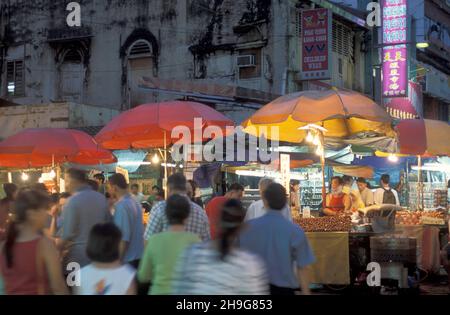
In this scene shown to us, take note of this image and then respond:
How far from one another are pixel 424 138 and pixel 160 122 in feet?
18.1

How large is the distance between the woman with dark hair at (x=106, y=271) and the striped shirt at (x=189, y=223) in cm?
195

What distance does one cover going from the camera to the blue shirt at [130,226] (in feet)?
25.5

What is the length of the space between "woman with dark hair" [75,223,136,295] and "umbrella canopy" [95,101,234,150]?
620 cm

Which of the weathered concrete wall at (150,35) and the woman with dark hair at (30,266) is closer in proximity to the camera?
the woman with dark hair at (30,266)

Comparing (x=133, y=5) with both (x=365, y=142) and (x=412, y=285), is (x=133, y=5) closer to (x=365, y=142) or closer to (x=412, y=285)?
(x=365, y=142)

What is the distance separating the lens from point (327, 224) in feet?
39.3

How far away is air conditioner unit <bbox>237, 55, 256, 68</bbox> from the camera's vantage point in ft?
77.8

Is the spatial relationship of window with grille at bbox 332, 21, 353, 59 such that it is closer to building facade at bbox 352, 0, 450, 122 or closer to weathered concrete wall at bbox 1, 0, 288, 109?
building facade at bbox 352, 0, 450, 122

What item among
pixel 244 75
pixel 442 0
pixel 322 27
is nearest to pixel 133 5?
pixel 244 75

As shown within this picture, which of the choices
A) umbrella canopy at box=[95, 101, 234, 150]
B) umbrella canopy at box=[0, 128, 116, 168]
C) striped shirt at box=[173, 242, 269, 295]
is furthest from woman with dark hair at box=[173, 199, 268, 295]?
umbrella canopy at box=[0, 128, 116, 168]

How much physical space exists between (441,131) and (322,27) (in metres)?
8.74

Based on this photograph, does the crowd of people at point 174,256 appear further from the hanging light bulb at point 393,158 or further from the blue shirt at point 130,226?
the hanging light bulb at point 393,158

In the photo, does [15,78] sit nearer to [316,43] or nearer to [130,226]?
[316,43]

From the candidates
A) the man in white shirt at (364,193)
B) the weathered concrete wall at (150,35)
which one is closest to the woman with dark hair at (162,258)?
the man in white shirt at (364,193)
